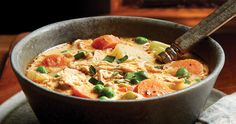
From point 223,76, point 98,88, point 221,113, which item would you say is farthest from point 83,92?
point 223,76

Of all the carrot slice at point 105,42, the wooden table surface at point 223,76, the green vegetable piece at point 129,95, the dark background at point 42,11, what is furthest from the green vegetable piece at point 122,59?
the dark background at point 42,11

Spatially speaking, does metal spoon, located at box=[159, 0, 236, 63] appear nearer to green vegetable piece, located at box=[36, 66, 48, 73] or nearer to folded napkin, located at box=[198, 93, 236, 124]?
folded napkin, located at box=[198, 93, 236, 124]

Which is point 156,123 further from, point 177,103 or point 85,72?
point 85,72

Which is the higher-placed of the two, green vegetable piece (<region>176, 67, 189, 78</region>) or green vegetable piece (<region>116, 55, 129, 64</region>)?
green vegetable piece (<region>176, 67, 189, 78</region>)

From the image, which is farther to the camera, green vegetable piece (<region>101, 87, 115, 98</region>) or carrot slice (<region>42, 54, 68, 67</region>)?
carrot slice (<region>42, 54, 68, 67</region>)

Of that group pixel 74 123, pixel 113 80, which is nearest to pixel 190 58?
pixel 113 80

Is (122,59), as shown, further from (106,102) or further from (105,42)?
(106,102)

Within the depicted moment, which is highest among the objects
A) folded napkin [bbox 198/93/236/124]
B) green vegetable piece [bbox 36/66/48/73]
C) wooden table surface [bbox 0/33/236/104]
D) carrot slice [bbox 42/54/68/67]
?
green vegetable piece [bbox 36/66/48/73]

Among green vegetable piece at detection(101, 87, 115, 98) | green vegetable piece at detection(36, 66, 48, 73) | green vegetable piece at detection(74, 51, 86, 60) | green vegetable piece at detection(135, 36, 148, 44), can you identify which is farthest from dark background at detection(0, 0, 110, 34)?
green vegetable piece at detection(101, 87, 115, 98)
